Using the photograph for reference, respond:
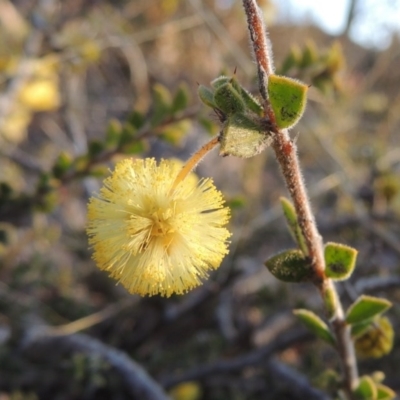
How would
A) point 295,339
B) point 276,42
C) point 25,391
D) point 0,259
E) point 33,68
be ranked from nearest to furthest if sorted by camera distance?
1. point 295,339
2. point 25,391
3. point 0,259
4. point 33,68
5. point 276,42

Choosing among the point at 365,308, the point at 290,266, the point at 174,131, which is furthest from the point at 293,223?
the point at 174,131

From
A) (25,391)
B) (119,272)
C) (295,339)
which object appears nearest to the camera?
(119,272)

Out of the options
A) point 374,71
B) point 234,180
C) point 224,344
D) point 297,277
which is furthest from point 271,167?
point 297,277

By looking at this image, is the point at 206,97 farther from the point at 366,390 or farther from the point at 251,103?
the point at 366,390

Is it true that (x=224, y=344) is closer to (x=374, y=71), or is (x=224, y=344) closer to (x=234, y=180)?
(x=234, y=180)

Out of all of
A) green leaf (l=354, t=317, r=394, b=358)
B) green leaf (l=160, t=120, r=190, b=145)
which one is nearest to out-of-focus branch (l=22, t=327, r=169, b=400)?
green leaf (l=354, t=317, r=394, b=358)

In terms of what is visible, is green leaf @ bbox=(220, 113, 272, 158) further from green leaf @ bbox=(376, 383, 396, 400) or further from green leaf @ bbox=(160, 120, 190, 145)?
green leaf @ bbox=(160, 120, 190, 145)

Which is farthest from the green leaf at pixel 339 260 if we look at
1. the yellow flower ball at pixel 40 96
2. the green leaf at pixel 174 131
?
the yellow flower ball at pixel 40 96
